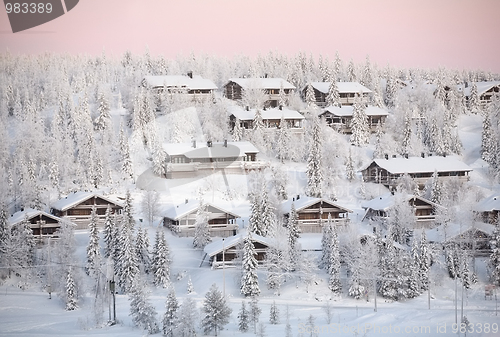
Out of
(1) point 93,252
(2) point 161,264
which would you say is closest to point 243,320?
(2) point 161,264

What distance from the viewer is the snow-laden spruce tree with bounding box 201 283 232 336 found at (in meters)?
42.1

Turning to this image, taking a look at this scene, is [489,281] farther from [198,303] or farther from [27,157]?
[27,157]

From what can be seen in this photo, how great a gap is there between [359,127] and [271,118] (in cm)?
1216

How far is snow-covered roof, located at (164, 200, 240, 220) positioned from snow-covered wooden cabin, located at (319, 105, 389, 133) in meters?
37.3

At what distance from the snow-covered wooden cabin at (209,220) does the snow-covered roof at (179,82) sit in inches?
1726

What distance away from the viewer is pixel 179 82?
108500 millimetres

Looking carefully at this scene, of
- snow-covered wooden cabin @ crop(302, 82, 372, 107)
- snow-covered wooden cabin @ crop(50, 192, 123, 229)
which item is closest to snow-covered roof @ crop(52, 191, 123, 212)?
snow-covered wooden cabin @ crop(50, 192, 123, 229)

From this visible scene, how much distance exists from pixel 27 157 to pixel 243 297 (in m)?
43.7

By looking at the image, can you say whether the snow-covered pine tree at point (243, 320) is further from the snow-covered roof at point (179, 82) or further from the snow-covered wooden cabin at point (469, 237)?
the snow-covered roof at point (179, 82)

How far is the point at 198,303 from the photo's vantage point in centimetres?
4784

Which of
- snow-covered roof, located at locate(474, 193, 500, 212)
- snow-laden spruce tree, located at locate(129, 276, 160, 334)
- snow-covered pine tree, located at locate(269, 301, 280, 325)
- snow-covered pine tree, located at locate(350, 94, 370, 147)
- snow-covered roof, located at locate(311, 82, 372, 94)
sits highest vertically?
snow-covered roof, located at locate(311, 82, 372, 94)

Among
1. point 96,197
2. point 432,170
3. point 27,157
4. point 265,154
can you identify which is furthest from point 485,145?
point 27,157

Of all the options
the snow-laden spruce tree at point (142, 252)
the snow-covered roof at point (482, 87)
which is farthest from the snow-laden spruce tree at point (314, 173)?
the snow-covered roof at point (482, 87)

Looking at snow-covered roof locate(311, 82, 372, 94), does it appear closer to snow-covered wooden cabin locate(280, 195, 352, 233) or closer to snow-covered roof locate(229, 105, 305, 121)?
snow-covered roof locate(229, 105, 305, 121)
